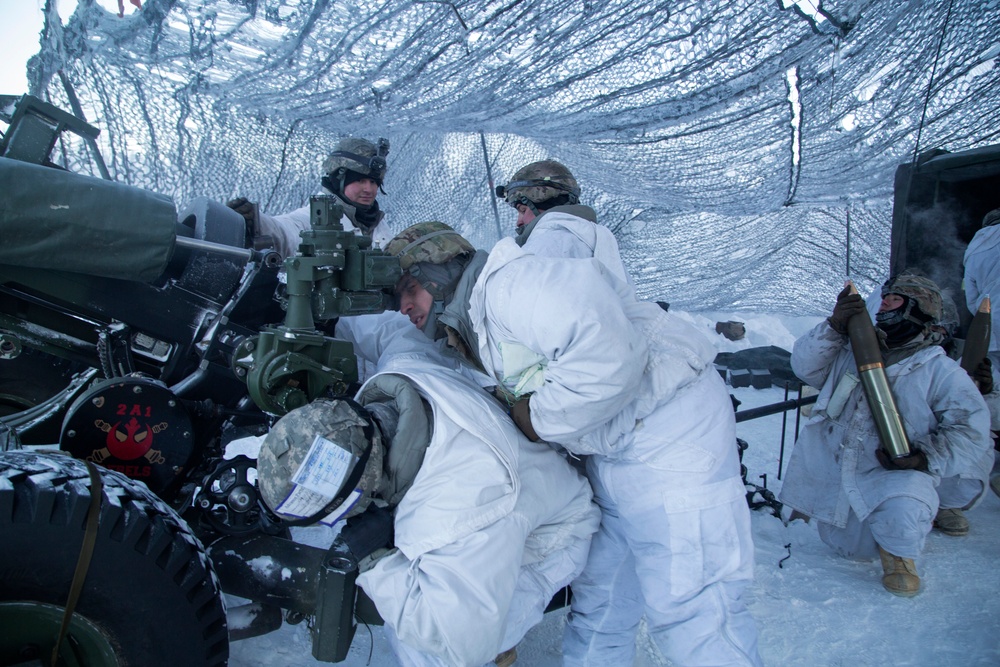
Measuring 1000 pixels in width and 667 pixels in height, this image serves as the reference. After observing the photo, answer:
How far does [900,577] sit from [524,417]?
2.12 meters

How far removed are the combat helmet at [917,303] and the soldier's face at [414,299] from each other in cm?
248

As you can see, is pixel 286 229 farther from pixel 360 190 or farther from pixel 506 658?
pixel 506 658

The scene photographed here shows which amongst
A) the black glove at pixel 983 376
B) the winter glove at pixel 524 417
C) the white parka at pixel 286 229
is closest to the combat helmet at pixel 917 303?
the black glove at pixel 983 376

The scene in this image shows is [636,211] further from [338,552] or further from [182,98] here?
[338,552]

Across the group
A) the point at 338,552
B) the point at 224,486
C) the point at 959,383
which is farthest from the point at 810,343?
the point at 224,486

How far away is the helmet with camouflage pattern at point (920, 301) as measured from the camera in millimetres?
3054

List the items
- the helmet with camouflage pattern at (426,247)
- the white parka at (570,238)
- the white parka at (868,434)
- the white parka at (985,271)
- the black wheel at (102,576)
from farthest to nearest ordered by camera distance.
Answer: the white parka at (985,271) < the white parka at (868,434) < the white parka at (570,238) < the helmet with camouflage pattern at (426,247) < the black wheel at (102,576)

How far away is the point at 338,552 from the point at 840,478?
251 centimetres

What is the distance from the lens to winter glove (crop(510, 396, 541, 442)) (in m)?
1.80

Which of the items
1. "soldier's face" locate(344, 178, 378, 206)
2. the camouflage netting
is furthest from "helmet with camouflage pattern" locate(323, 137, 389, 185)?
the camouflage netting

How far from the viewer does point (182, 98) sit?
3398 mm

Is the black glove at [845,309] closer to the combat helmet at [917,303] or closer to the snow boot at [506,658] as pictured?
the combat helmet at [917,303]

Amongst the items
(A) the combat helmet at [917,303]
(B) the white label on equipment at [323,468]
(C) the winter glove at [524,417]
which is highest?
(A) the combat helmet at [917,303]

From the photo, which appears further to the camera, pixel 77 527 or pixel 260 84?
pixel 260 84
